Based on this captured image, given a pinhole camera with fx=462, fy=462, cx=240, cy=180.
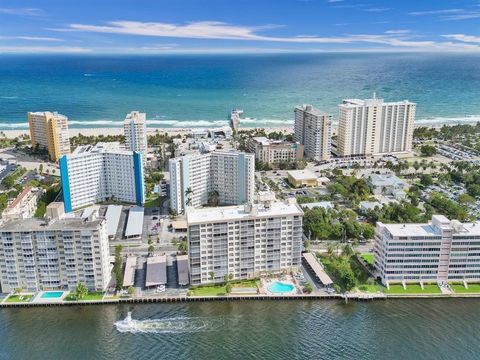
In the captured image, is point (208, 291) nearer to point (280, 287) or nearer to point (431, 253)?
point (280, 287)

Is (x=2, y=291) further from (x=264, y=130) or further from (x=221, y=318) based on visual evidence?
(x=264, y=130)

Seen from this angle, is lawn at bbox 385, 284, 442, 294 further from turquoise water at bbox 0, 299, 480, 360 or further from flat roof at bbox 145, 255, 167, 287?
flat roof at bbox 145, 255, 167, 287

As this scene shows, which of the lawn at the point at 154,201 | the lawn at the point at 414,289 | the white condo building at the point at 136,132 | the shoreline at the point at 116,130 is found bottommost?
the lawn at the point at 414,289

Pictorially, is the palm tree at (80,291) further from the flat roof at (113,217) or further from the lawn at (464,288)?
the lawn at (464,288)

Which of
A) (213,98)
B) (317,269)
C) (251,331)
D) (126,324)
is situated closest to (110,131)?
(213,98)

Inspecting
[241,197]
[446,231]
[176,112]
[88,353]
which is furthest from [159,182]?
[176,112]

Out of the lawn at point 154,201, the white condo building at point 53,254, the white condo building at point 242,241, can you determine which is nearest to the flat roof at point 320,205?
the white condo building at point 242,241
